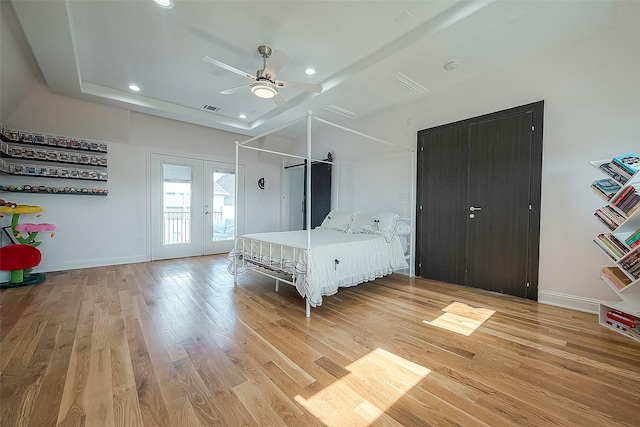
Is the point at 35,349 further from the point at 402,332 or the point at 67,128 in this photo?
the point at 67,128

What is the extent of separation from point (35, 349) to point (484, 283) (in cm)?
453

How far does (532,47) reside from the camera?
2814 millimetres

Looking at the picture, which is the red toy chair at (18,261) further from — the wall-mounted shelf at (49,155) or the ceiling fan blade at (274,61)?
the ceiling fan blade at (274,61)

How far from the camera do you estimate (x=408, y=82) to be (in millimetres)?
3521

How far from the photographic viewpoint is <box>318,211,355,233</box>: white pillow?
425 cm

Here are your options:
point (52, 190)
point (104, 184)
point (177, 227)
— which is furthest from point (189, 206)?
point (52, 190)

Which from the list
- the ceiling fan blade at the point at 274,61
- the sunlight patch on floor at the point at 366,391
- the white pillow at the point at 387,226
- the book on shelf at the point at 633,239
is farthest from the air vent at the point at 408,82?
the sunlight patch on floor at the point at 366,391

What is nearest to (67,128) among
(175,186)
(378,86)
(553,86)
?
(175,186)

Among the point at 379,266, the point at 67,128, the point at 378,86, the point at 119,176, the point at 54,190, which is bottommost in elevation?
the point at 379,266

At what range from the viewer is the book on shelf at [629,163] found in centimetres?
209

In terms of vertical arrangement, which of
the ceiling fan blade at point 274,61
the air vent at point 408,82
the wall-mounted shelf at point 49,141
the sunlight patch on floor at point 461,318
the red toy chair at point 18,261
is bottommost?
the sunlight patch on floor at point 461,318

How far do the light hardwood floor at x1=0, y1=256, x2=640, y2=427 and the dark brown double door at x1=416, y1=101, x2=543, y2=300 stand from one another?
51 centimetres

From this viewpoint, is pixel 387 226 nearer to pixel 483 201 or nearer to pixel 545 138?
pixel 483 201

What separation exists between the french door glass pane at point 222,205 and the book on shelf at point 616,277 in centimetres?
592
